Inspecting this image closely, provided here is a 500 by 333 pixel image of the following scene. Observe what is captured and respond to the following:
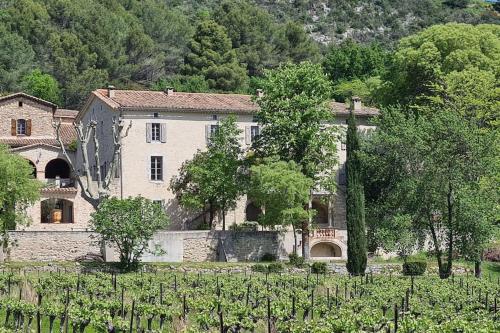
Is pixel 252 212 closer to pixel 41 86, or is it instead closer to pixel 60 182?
pixel 60 182

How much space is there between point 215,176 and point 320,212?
952cm

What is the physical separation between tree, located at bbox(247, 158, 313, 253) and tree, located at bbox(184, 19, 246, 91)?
36115 mm

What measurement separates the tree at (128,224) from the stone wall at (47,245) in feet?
10.2

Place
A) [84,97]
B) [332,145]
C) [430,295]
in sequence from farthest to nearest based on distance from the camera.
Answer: [84,97]
[332,145]
[430,295]

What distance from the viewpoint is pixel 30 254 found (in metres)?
42.1

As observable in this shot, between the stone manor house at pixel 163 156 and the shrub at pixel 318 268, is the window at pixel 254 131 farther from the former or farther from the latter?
the shrub at pixel 318 268

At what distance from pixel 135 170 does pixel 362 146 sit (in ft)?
40.9

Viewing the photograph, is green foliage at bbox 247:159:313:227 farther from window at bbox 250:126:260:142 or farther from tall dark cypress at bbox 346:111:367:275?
window at bbox 250:126:260:142

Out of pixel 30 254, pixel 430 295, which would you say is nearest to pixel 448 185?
pixel 430 295

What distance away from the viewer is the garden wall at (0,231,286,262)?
4209 centimetres

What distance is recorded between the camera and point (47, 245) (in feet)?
139

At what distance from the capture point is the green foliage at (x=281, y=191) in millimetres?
44406

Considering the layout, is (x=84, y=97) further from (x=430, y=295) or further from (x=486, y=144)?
(x=430, y=295)

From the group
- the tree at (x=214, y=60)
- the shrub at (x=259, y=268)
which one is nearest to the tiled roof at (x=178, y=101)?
the shrub at (x=259, y=268)
